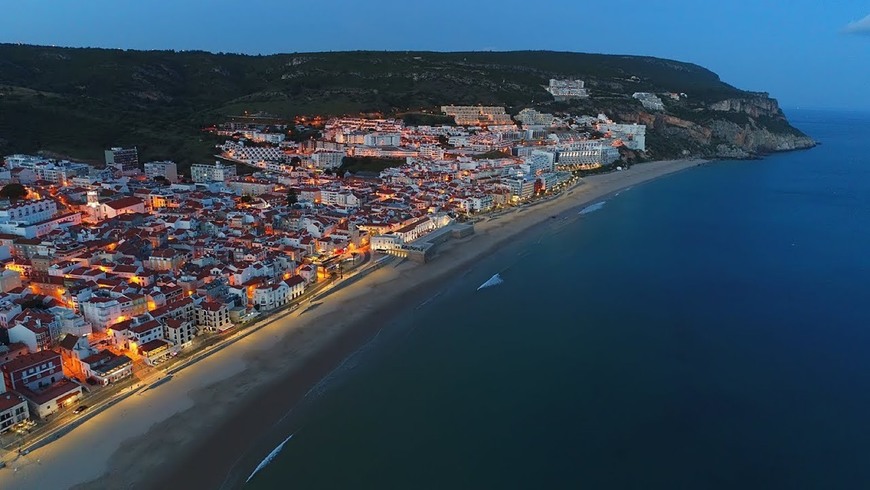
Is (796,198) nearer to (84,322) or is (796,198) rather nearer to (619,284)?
(619,284)

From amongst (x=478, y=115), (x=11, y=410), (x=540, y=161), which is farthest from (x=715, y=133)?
(x=11, y=410)

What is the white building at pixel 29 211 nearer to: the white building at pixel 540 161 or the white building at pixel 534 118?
the white building at pixel 540 161

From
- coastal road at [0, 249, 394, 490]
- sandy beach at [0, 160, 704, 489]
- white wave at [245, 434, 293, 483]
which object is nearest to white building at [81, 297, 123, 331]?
coastal road at [0, 249, 394, 490]

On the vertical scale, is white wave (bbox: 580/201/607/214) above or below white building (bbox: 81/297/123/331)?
above

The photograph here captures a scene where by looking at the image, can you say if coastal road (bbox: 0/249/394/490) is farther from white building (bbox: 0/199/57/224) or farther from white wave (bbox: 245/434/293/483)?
white building (bbox: 0/199/57/224)

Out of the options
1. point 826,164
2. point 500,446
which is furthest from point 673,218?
point 826,164

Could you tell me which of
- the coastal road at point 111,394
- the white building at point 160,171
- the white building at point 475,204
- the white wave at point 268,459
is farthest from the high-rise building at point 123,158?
the white wave at point 268,459

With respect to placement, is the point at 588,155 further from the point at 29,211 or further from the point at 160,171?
the point at 29,211
